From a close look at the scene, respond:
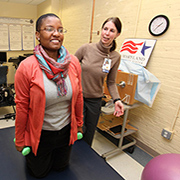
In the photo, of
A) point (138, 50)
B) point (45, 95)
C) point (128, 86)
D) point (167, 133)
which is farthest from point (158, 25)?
point (45, 95)

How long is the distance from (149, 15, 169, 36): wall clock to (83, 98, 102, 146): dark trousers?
4.23 feet

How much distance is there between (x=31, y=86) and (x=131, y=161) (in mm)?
1912

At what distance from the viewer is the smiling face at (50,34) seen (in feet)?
2.94

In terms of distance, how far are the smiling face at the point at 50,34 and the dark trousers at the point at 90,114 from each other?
0.78m

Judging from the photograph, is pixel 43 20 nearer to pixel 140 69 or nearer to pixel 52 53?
pixel 52 53


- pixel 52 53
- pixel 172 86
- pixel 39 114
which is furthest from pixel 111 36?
pixel 172 86

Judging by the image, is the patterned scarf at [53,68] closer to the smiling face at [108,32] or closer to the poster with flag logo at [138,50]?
the smiling face at [108,32]

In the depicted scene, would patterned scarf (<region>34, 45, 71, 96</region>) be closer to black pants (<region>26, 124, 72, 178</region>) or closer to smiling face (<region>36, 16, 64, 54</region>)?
smiling face (<region>36, 16, 64, 54</region>)

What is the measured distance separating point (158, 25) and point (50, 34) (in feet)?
5.73

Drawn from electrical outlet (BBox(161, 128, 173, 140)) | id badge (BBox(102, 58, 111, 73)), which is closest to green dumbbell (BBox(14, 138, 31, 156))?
id badge (BBox(102, 58, 111, 73))

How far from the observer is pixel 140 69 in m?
2.07

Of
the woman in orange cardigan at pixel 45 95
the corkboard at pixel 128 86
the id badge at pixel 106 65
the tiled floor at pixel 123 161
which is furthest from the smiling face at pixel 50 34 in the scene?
the tiled floor at pixel 123 161

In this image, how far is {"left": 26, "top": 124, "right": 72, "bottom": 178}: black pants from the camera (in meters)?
1.04

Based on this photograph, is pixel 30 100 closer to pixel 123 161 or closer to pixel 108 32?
pixel 108 32
